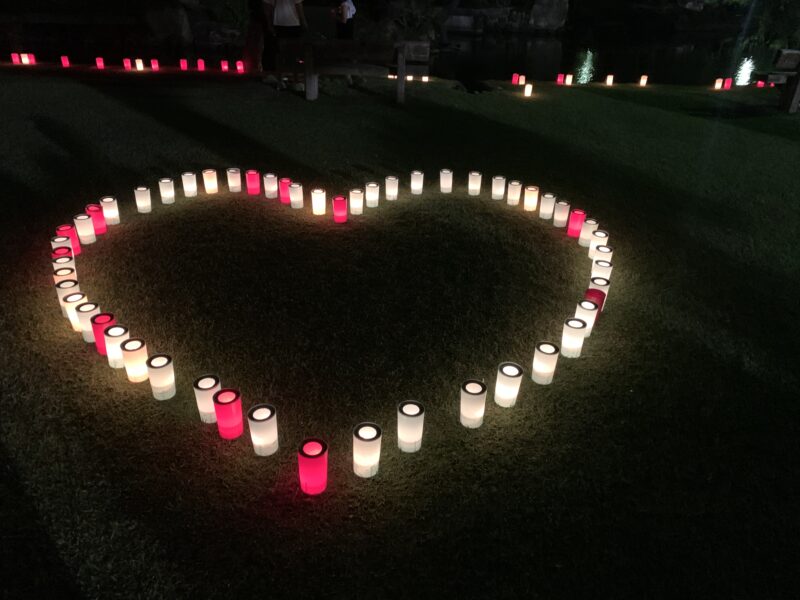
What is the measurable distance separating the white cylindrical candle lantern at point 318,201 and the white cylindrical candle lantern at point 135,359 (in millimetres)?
2827

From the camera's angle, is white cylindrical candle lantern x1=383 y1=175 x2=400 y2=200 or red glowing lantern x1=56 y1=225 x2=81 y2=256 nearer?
red glowing lantern x1=56 y1=225 x2=81 y2=256

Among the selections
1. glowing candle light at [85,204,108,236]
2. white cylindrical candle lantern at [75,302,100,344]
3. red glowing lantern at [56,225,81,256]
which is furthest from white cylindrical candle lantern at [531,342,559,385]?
glowing candle light at [85,204,108,236]

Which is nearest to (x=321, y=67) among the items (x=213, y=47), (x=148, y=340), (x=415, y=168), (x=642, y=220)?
(x=415, y=168)

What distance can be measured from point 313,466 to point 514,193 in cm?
450

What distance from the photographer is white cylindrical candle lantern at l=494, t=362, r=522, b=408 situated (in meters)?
3.37

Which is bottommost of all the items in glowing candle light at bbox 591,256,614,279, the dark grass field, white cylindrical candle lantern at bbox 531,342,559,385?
the dark grass field

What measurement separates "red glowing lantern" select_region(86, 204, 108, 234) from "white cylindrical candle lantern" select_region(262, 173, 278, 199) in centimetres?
173

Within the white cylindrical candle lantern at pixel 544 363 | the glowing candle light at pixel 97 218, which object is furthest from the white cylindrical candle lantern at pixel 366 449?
the glowing candle light at pixel 97 218

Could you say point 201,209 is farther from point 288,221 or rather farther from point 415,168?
point 415,168

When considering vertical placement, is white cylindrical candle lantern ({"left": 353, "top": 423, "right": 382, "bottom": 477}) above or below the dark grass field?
above

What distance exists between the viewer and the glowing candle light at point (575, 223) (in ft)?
18.2

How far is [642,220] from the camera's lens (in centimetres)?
636

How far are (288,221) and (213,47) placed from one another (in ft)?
73.6

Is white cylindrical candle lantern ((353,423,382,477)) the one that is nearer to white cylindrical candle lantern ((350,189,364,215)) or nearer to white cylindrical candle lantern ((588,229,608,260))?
white cylindrical candle lantern ((588,229,608,260))
